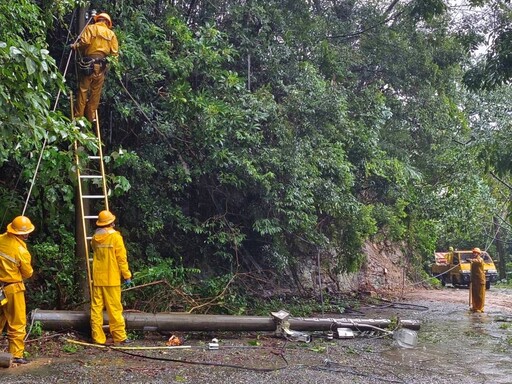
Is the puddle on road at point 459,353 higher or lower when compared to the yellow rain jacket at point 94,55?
lower

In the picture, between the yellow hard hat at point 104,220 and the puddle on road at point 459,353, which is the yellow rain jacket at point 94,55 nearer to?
the yellow hard hat at point 104,220

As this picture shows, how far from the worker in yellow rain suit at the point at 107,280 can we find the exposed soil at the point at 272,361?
1.05 ft

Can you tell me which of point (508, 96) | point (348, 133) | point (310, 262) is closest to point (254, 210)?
point (348, 133)

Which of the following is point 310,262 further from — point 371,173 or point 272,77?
point 272,77

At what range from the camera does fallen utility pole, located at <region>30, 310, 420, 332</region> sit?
7.93 m

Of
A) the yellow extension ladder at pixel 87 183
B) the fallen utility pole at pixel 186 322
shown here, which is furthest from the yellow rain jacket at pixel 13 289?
the yellow extension ladder at pixel 87 183

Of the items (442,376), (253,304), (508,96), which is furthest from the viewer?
(508,96)

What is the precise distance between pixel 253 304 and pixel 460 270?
16942mm

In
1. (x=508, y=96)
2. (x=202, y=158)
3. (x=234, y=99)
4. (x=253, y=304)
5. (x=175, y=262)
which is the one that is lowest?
(x=253, y=304)

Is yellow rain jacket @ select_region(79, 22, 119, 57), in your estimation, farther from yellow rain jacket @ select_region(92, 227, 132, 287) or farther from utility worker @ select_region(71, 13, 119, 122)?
yellow rain jacket @ select_region(92, 227, 132, 287)

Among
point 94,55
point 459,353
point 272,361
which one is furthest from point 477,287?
point 94,55

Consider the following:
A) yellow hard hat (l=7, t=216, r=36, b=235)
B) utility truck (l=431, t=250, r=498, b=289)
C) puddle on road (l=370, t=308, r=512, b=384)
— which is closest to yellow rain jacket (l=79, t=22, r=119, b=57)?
yellow hard hat (l=7, t=216, r=36, b=235)

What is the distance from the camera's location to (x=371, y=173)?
15.2 meters

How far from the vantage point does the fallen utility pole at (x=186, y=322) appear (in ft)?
26.0
